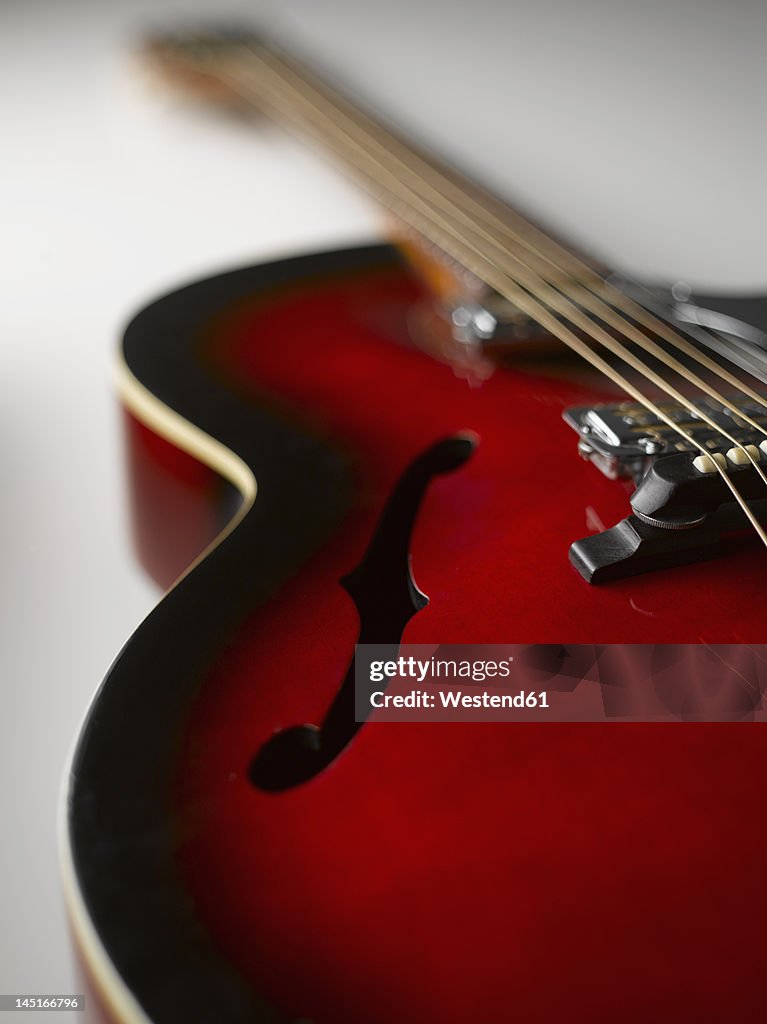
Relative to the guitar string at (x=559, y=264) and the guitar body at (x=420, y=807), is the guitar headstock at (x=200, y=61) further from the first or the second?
the guitar body at (x=420, y=807)

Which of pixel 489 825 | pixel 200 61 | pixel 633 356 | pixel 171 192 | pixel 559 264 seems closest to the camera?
pixel 489 825

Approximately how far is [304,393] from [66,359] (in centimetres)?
31

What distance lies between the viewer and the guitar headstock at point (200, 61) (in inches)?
47.6

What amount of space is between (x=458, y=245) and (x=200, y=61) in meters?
0.62

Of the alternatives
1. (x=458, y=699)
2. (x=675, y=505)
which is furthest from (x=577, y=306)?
(x=458, y=699)

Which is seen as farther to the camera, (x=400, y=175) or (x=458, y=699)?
(x=400, y=175)

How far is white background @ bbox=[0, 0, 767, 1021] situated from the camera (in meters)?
0.57

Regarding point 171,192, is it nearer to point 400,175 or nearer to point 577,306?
point 400,175

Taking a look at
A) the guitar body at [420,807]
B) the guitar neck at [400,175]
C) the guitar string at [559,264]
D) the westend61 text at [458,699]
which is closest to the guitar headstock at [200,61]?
the guitar neck at [400,175]

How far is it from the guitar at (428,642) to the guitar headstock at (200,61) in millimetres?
609

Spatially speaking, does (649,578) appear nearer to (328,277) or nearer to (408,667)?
(408,667)

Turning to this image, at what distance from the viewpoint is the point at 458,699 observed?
0.39 meters

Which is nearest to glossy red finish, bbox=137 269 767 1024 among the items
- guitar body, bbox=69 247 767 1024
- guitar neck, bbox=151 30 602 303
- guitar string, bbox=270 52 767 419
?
guitar body, bbox=69 247 767 1024

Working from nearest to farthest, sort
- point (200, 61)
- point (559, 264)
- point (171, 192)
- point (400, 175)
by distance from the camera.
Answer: point (559, 264)
point (400, 175)
point (171, 192)
point (200, 61)
